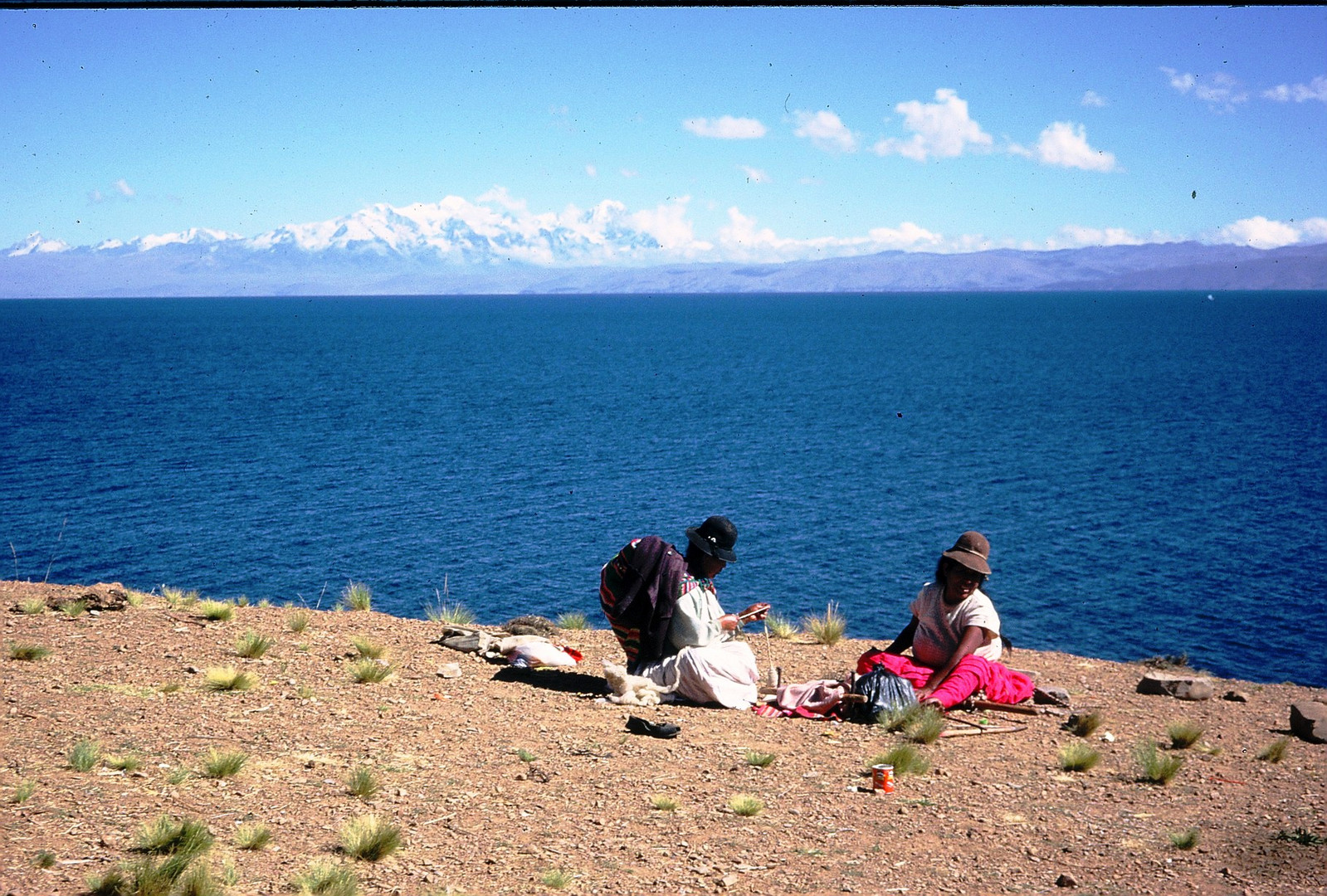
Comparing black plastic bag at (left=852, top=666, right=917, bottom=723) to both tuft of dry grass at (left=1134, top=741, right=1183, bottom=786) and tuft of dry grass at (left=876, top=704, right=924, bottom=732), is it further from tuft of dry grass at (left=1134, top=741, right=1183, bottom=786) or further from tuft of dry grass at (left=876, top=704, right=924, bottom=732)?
tuft of dry grass at (left=1134, top=741, right=1183, bottom=786)

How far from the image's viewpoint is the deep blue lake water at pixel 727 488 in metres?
29.9

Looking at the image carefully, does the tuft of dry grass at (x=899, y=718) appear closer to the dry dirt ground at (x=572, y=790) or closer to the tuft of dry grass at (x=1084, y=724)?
the dry dirt ground at (x=572, y=790)

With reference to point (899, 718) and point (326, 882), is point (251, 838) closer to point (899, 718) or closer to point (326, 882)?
point (326, 882)

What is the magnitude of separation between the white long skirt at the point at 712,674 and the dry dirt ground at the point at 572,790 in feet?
0.71

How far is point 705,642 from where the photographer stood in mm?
9922

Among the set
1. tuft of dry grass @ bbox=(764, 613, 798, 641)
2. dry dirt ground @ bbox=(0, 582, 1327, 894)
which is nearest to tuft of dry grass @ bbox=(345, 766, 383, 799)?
dry dirt ground @ bbox=(0, 582, 1327, 894)

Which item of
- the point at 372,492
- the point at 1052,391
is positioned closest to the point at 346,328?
the point at 1052,391

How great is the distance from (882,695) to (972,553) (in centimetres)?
139

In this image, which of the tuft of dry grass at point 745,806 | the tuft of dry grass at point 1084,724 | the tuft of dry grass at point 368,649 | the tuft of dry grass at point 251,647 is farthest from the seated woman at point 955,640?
the tuft of dry grass at point 251,647

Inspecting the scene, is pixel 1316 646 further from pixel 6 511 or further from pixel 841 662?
pixel 6 511

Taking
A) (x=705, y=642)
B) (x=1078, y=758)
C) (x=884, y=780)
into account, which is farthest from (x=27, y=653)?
(x=1078, y=758)

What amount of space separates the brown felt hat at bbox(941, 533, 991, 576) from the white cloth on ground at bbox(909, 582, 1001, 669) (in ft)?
1.05

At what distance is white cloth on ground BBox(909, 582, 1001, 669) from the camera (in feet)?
31.9

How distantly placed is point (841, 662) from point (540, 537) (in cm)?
2395
